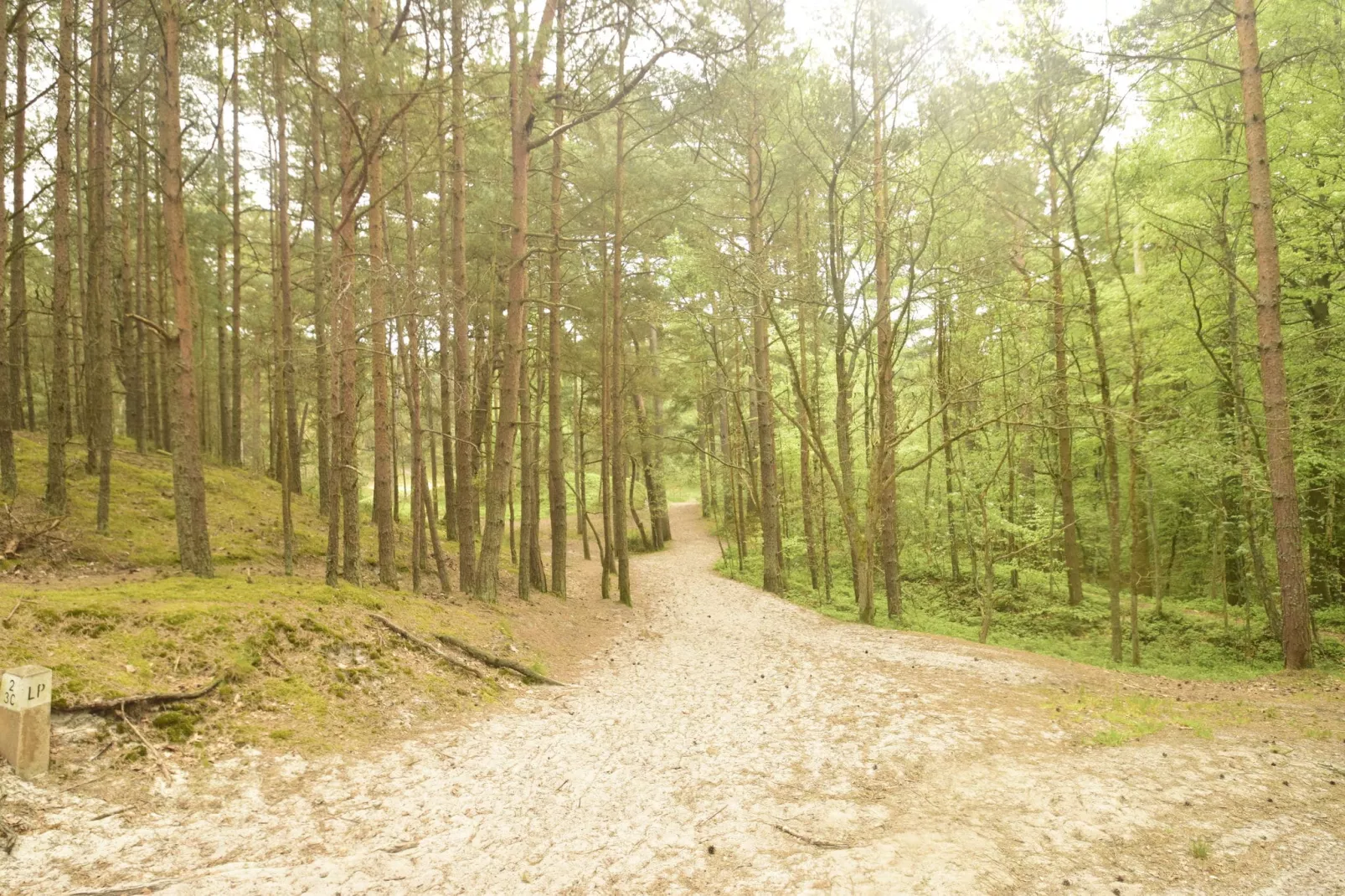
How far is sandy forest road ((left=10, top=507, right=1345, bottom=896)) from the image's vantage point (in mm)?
3438

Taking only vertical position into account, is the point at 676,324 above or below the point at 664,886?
above

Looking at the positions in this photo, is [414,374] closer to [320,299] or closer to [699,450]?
[320,299]

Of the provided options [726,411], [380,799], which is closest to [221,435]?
[726,411]

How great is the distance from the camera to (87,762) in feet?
13.9

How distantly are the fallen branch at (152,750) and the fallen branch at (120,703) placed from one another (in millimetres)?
79

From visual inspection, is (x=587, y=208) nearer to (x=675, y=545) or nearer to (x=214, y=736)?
(x=214, y=736)

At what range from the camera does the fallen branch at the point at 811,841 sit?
3.83 m

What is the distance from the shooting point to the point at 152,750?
4457 mm

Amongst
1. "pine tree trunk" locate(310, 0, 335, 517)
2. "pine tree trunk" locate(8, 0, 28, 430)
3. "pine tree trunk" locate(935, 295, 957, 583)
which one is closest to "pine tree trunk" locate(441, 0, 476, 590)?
"pine tree trunk" locate(310, 0, 335, 517)

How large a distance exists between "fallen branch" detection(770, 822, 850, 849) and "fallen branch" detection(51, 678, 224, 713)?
184 inches

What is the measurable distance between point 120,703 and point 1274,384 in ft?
40.6

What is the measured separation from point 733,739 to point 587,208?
11403mm

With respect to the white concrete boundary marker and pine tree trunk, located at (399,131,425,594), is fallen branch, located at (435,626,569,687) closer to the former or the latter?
pine tree trunk, located at (399,131,425,594)

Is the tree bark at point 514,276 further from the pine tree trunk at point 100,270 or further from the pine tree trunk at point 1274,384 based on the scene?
the pine tree trunk at point 1274,384
